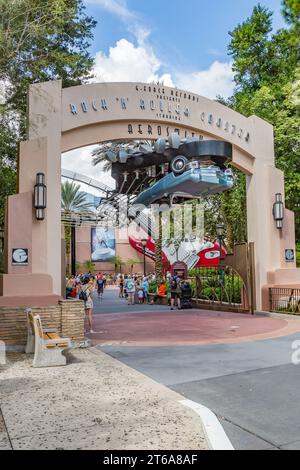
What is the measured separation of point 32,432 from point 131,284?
18401 mm

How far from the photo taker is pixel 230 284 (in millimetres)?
A: 18750

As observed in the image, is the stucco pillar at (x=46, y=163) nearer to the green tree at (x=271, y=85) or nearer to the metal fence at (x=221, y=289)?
the metal fence at (x=221, y=289)

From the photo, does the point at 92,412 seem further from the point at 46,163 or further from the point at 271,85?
the point at 271,85

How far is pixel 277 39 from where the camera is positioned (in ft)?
90.8

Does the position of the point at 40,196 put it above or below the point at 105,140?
below

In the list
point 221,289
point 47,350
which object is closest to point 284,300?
point 221,289

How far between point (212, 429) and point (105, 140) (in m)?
10.3

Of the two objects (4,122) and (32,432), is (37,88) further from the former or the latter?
(32,432)

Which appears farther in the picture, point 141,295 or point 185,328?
point 141,295


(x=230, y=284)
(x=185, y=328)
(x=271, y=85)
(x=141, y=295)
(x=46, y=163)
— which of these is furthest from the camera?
(x=271, y=85)

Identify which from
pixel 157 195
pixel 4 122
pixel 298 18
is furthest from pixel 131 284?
pixel 298 18

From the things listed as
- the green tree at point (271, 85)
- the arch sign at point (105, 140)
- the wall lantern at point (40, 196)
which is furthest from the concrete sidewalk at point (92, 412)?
the green tree at point (271, 85)
